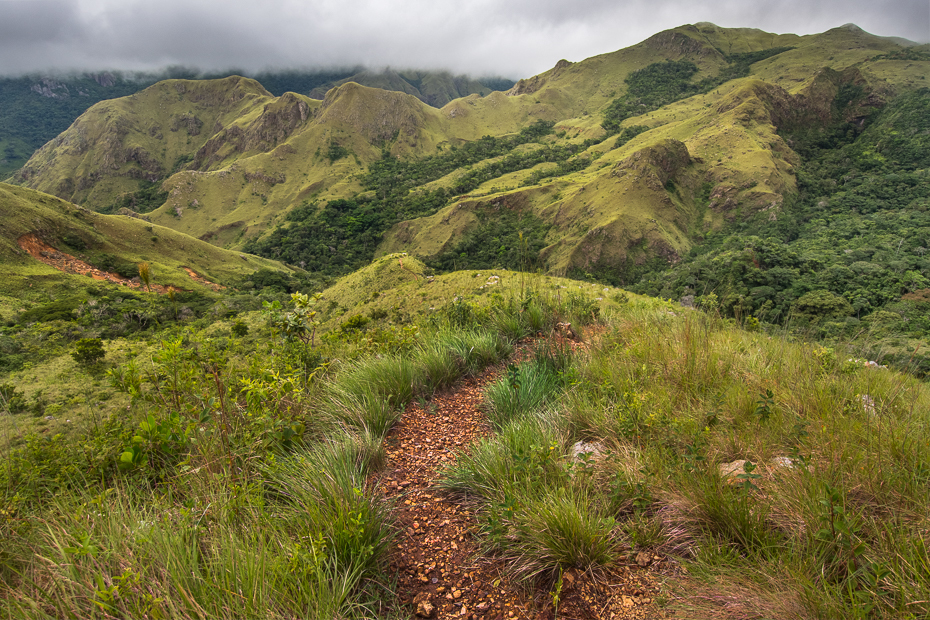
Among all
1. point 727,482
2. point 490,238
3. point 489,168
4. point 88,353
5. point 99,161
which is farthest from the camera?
point 99,161

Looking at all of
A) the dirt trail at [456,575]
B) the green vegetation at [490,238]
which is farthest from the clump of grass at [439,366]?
the green vegetation at [490,238]

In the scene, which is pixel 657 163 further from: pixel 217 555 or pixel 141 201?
pixel 141 201

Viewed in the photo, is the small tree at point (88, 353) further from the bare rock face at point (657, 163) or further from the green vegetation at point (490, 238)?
the bare rock face at point (657, 163)

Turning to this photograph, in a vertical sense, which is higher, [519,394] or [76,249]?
[76,249]

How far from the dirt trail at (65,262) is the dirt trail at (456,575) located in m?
49.2

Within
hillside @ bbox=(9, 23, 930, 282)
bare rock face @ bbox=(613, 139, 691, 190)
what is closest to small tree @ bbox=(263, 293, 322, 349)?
hillside @ bbox=(9, 23, 930, 282)

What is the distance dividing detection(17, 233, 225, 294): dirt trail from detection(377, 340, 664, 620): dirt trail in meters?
49.2

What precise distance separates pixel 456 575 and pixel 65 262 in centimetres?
6198

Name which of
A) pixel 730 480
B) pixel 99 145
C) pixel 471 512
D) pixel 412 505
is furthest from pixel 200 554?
pixel 99 145

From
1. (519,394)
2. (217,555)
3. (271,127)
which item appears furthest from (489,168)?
(217,555)

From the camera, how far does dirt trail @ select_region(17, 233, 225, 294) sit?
41.6m

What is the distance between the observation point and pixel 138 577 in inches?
71.3

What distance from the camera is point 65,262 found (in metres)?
43.4

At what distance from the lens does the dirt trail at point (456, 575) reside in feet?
7.20
